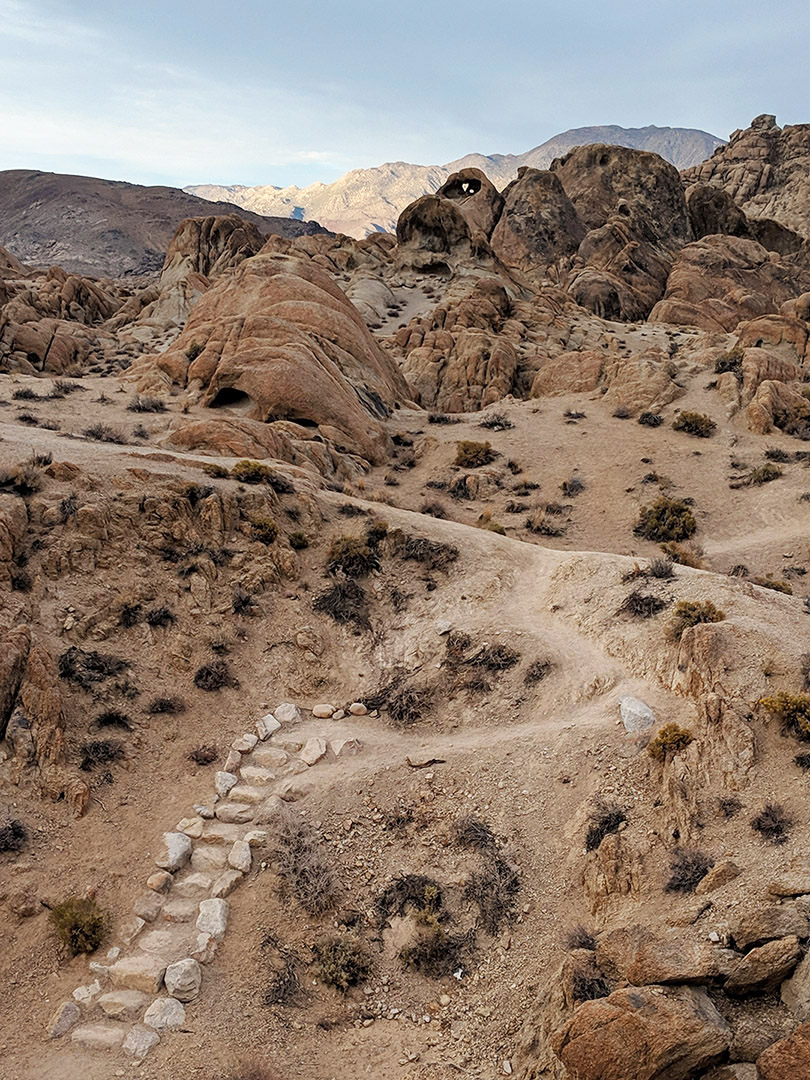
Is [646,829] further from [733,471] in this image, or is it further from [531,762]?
[733,471]

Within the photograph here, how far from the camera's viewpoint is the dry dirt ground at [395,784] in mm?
8406

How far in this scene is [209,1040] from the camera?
26.8 ft

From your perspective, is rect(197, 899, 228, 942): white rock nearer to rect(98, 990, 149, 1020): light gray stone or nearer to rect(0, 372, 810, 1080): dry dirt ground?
rect(0, 372, 810, 1080): dry dirt ground

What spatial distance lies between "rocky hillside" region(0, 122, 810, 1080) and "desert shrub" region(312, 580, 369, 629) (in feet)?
0.29

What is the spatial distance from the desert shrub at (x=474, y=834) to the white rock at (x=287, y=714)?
447 centimetres

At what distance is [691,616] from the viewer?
44.7 feet

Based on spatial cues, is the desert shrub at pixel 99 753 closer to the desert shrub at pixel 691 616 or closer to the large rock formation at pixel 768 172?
the desert shrub at pixel 691 616

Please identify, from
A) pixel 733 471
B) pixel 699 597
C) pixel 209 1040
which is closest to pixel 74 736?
pixel 209 1040

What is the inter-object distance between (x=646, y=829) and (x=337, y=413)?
24412 millimetres

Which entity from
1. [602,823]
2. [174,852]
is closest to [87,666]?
[174,852]

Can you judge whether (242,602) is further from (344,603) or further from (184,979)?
(184,979)

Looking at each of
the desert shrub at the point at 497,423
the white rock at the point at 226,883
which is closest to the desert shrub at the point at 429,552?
the white rock at the point at 226,883

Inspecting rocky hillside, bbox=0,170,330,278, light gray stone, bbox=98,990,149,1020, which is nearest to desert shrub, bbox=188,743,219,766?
light gray stone, bbox=98,990,149,1020

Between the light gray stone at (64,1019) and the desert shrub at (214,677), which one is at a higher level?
the desert shrub at (214,677)
